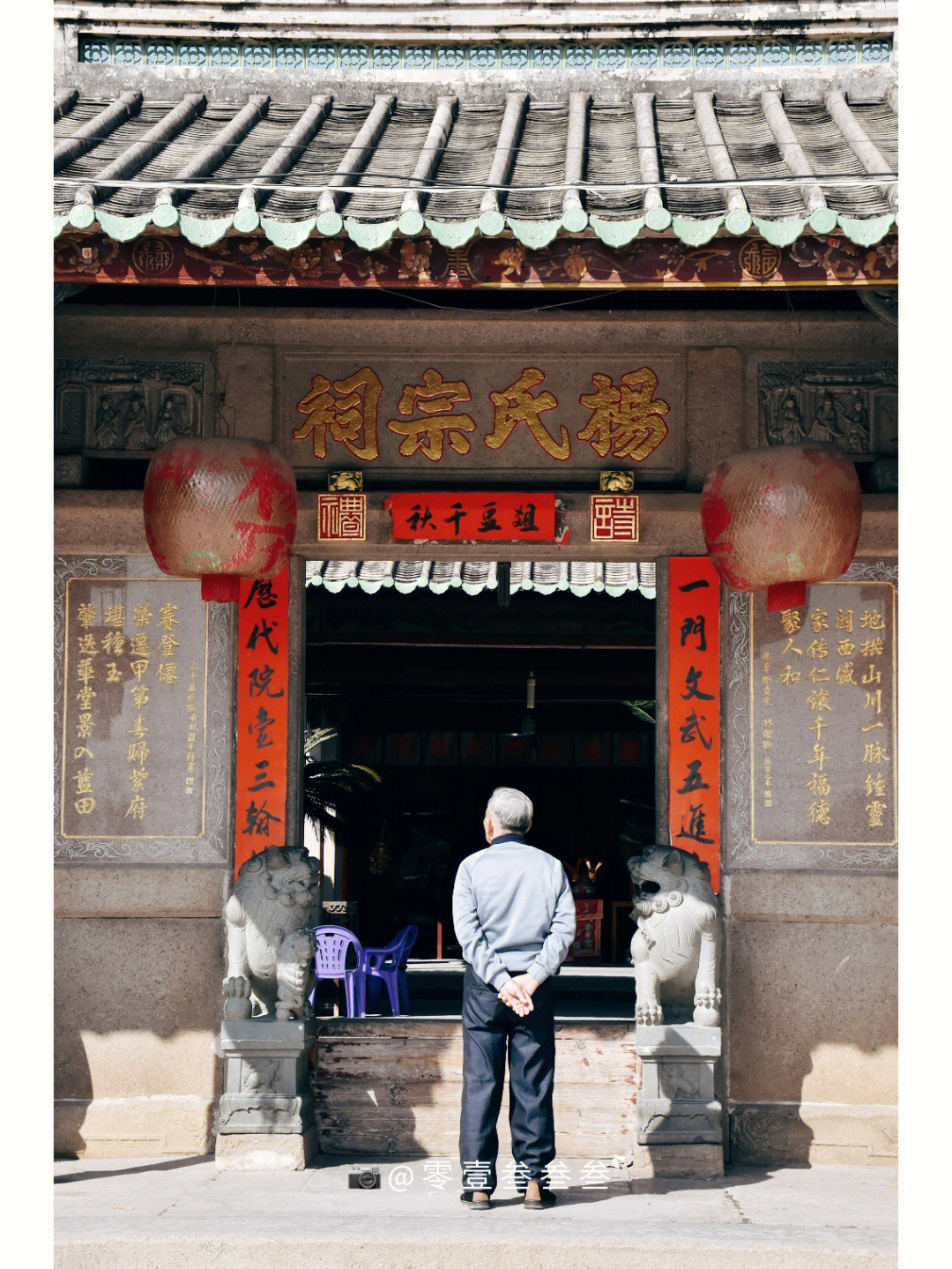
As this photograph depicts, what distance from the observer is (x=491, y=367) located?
6.62 m

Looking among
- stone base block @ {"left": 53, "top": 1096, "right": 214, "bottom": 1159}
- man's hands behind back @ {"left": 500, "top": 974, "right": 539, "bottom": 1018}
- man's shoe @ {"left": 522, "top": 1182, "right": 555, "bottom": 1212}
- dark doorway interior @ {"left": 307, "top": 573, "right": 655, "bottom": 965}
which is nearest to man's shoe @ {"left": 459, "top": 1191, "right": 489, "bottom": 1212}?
man's shoe @ {"left": 522, "top": 1182, "right": 555, "bottom": 1212}

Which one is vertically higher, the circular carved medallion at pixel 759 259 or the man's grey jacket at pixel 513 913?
the circular carved medallion at pixel 759 259

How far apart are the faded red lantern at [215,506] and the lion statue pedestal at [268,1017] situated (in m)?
1.45

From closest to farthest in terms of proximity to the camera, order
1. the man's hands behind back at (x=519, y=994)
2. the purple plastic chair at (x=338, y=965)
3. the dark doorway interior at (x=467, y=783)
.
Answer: the man's hands behind back at (x=519, y=994)
the purple plastic chair at (x=338, y=965)
the dark doorway interior at (x=467, y=783)

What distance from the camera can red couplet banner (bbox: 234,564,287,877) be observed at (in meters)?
6.46

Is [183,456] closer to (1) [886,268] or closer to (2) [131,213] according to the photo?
(2) [131,213]

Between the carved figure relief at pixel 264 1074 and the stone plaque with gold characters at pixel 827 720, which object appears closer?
the carved figure relief at pixel 264 1074

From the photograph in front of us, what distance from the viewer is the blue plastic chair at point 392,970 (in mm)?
9852

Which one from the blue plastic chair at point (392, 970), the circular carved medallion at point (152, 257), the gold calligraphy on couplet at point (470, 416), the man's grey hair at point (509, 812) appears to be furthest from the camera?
the blue plastic chair at point (392, 970)

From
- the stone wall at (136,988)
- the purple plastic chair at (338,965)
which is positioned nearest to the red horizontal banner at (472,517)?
the stone wall at (136,988)

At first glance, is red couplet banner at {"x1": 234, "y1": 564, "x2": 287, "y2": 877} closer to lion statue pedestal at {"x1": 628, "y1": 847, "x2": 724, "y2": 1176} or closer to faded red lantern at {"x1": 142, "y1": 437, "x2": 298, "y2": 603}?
faded red lantern at {"x1": 142, "y1": 437, "x2": 298, "y2": 603}

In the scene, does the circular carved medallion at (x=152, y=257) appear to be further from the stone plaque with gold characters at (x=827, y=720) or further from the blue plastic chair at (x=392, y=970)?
the blue plastic chair at (x=392, y=970)

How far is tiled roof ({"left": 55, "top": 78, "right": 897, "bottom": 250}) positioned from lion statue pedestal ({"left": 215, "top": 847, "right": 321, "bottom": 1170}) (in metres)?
2.92

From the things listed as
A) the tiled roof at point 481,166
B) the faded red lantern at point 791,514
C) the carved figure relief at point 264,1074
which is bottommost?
the carved figure relief at point 264,1074
